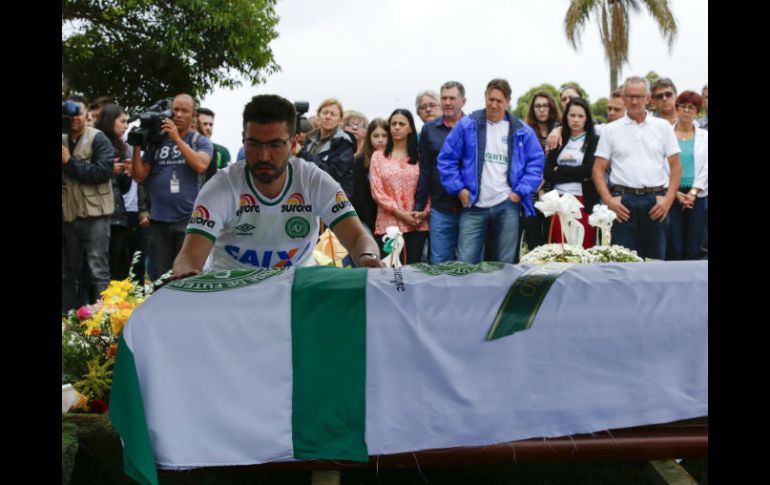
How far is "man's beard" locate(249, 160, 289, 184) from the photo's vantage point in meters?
3.61

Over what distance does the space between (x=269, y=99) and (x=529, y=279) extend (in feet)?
4.55

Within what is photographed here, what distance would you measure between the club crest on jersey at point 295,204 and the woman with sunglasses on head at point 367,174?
3.19 meters

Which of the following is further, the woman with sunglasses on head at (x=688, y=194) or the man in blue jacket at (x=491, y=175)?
the woman with sunglasses on head at (x=688, y=194)

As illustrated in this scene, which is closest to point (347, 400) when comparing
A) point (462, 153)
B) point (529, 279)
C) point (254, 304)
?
point (254, 304)

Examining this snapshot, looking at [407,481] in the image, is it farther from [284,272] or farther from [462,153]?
[462,153]

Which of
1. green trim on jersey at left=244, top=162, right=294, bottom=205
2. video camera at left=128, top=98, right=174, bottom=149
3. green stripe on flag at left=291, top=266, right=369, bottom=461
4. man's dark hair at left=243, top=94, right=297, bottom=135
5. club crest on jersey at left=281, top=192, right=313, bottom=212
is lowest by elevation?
green stripe on flag at left=291, top=266, right=369, bottom=461

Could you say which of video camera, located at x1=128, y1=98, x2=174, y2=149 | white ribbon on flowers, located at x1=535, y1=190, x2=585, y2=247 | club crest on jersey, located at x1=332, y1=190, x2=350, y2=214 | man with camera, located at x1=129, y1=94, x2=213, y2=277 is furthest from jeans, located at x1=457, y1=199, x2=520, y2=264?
club crest on jersey, located at x1=332, y1=190, x2=350, y2=214

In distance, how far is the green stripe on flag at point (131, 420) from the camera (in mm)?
2555

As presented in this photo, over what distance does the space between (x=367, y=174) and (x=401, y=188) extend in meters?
0.35

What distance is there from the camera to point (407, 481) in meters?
3.40

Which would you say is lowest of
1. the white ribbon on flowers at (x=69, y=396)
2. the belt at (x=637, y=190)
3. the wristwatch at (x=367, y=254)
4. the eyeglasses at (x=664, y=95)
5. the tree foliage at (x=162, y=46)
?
the white ribbon on flowers at (x=69, y=396)

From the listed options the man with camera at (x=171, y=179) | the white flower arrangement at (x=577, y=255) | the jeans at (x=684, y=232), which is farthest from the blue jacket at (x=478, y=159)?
the man with camera at (x=171, y=179)

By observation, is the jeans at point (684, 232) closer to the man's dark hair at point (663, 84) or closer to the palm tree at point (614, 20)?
the man's dark hair at point (663, 84)

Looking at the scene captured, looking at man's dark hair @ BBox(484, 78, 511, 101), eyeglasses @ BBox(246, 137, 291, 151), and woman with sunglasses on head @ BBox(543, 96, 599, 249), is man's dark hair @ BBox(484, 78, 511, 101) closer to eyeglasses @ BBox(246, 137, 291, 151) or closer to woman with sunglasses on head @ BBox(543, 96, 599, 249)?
woman with sunglasses on head @ BBox(543, 96, 599, 249)
